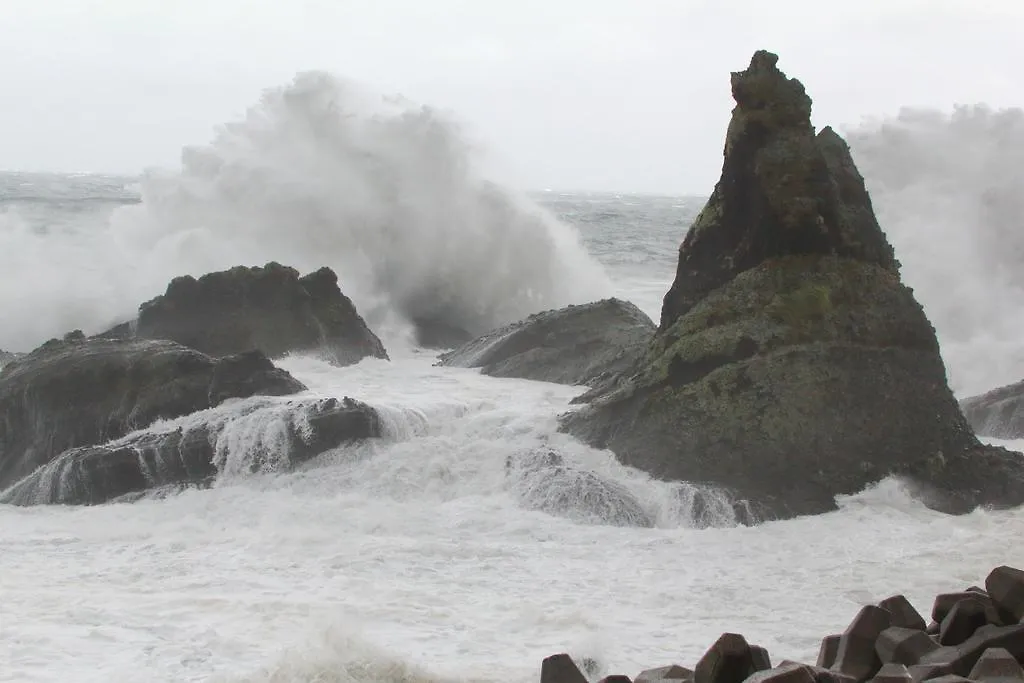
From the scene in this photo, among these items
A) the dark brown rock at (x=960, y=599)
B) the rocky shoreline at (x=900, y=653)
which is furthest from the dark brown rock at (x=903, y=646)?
the dark brown rock at (x=960, y=599)

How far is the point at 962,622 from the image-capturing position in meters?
4.88

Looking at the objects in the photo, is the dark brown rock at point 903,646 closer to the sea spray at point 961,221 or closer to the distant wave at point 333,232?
the sea spray at point 961,221

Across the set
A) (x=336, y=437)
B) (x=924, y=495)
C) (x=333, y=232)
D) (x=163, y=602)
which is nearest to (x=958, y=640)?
(x=924, y=495)

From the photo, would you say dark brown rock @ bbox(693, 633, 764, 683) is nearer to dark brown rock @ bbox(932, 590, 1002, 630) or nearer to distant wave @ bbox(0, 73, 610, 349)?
dark brown rock @ bbox(932, 590, 1002, 630)

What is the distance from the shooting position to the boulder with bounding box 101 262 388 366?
12.5m

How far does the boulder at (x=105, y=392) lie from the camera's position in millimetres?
9320

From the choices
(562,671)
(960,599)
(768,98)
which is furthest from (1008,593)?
(768,98)

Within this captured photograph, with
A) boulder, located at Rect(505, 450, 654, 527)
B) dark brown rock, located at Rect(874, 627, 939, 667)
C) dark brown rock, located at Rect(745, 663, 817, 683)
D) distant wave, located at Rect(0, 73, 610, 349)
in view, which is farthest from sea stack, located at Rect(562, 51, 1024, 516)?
distant wave, located at Rect(0, 73, 610, 349)

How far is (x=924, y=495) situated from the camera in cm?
786

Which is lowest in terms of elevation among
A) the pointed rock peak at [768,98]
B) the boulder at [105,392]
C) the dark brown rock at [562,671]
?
the dark brown rock at [562,671]

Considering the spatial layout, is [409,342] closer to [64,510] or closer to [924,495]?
[64,510]

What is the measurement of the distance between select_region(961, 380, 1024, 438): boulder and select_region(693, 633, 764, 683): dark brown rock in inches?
284

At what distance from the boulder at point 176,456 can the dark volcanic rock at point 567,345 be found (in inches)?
131

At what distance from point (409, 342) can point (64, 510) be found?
341 inches
